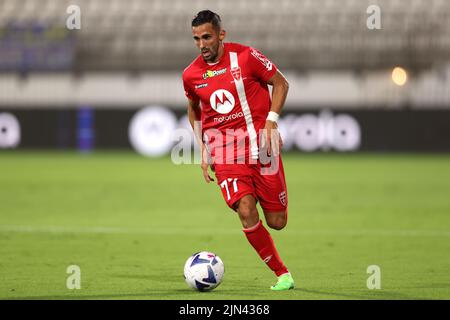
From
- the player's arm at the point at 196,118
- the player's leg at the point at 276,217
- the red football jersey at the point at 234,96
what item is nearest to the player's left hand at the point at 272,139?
the red football jersey at the point at 234,96

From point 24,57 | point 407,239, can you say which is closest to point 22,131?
point 24,57

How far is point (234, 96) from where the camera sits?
745cm

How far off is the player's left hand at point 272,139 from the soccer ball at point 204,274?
945 mm

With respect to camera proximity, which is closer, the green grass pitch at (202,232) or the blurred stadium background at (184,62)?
the green grass pitch at (202,232)

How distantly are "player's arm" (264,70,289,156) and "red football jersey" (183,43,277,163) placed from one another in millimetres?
66

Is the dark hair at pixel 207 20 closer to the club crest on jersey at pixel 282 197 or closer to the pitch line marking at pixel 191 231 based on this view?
the club crest on jersey at pixel 282 197

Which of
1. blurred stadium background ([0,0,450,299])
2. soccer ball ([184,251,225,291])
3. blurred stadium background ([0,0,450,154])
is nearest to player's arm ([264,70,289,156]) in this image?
soccer ball ([184,251,225,291])

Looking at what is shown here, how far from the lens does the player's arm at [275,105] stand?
23.8 ft

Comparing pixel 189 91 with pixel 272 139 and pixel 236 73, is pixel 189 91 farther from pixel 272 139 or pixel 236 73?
pixel 272 139

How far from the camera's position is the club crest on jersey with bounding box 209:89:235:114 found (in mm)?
7449

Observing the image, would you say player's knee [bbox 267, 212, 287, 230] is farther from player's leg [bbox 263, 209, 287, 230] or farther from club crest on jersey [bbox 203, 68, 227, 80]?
club crest on jersey [bbox 203, 68, 227, 80]
